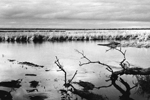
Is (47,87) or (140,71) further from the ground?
(140,71)

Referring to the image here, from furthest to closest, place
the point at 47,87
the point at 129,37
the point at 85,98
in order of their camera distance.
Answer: the point at 129,37, the point at 47,87, the point at 85,98

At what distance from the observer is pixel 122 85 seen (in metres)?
12.1

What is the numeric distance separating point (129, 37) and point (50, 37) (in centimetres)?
1835

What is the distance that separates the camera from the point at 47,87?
38.5ft

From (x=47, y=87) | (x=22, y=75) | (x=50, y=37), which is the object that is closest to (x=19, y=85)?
(x=47, y=87)

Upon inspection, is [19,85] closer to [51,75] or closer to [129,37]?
[51,75]

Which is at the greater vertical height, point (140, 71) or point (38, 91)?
point (140, 71)

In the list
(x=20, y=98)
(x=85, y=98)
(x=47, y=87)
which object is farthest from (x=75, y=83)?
(x=20, y=98)

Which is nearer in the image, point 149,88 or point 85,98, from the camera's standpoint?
point 85,98

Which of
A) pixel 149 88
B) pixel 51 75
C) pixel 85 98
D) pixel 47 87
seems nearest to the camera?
pixel 85 98

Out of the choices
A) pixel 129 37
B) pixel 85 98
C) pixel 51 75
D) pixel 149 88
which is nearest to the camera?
pixel 85 98

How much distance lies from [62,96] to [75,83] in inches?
87.9

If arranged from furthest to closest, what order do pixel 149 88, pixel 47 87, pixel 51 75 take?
pixel 51 75 → pixel 47 87 → pixel 149 88

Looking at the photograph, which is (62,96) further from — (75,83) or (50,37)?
(50,37)
